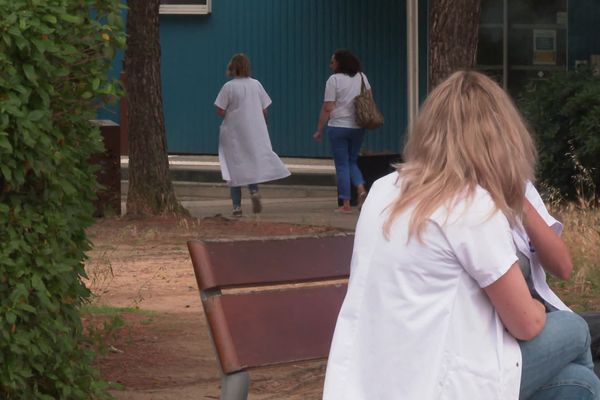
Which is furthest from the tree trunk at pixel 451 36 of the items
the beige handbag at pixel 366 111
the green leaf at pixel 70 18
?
the green leaf at pixel 70 18

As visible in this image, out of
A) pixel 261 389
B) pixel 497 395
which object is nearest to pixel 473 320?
pixel 497 395

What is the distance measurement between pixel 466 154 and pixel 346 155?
10.7 m

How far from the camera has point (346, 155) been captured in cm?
A: 1402

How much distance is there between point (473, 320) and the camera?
3.29 meters

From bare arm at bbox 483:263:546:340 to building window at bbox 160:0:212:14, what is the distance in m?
16.3

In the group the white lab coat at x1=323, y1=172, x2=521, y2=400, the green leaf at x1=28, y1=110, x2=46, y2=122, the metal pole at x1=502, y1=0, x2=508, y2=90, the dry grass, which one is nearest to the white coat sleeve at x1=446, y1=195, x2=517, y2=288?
the white lab coat at x1=323, y1=172, x2=521, y2=400

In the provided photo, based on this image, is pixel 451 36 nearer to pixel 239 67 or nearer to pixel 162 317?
pixel 239 67

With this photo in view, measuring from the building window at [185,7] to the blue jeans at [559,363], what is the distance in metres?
16.1

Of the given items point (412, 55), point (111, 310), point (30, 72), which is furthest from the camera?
point (412, 55)

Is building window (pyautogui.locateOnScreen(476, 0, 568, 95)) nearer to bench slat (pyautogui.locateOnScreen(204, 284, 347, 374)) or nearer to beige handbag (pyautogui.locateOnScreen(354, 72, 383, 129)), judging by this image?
beige handbag (pyautogui.locateOnScreen(354, 72, 383, 129))

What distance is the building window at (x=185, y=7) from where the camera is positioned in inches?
758

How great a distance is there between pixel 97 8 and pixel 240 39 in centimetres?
1445

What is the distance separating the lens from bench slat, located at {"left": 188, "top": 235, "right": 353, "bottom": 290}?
3.95 metres

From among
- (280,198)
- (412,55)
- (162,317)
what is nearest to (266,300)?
(162,317)
